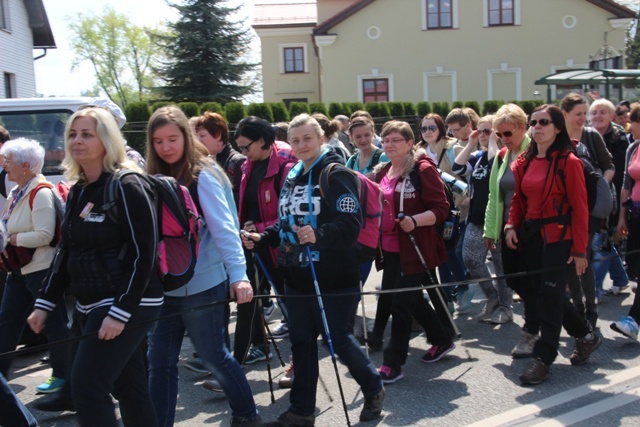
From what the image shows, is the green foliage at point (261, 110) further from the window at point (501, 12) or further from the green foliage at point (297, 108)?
the window at point (501, 12)

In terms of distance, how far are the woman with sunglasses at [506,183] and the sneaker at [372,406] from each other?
1616 mm

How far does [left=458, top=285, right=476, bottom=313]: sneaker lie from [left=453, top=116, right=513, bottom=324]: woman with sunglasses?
165 mm

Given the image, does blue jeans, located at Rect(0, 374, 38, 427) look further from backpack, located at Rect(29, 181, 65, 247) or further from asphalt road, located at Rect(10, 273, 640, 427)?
backpack, located at Rect(29, 181, 65, 247)

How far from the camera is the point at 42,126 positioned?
8.82 m

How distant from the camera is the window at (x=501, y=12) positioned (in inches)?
1533

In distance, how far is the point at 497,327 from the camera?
6504 mm

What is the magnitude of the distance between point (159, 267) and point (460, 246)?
4228mm

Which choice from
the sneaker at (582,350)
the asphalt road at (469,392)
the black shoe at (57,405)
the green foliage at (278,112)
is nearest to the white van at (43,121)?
the asphalt road at (469,392)

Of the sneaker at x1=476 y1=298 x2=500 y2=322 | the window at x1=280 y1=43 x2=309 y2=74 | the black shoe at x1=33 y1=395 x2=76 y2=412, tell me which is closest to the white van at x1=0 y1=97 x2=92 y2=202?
the black shoe at x1=33 y1=395 x2=76 y2=412

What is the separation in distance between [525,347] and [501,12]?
120 feet

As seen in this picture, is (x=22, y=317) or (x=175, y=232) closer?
(x=175, y=232)

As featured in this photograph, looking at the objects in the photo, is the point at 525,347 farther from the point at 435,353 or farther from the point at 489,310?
the point at 489,310

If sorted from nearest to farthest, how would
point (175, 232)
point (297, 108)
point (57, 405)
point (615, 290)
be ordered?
point (175, 232) → point (57, 405) → point (615, 290) → point (297, 108)

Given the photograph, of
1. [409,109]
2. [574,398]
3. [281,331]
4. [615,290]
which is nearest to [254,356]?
[281,331]
